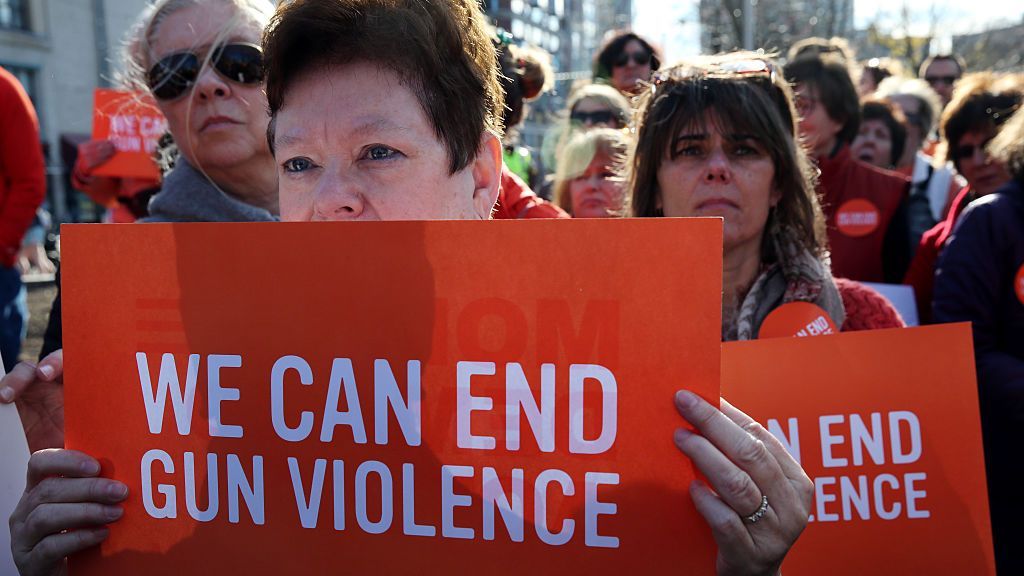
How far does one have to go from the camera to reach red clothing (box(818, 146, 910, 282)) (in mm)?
3484

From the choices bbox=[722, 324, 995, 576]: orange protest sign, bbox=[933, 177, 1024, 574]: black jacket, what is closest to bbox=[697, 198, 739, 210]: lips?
bbox=[722, 324, 995, 576]: orange protest sign

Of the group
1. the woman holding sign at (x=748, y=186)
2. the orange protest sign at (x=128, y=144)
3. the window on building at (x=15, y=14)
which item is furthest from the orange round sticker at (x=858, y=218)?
the window on building at (x=15, y=14)

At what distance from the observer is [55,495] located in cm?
119

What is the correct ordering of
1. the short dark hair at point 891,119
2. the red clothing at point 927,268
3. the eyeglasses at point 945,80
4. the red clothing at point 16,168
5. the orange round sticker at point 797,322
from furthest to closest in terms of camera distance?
the eyeglasses at point 945,80 → the short dark hair at point 891,119 → the red clothing at point 16,168 → the red clothing at point 927,268 → the orange round sticker at point 797,322

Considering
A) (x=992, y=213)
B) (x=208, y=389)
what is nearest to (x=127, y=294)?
(x=208, y=389)

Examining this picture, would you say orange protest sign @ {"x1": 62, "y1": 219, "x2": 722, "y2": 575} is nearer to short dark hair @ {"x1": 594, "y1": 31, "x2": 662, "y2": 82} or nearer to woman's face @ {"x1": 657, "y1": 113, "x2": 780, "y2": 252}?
woman's face @ {"x1": 657, "y1": 113, "x2": 780, "y2": 252}

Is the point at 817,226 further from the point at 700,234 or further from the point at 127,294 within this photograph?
the point at 127,294

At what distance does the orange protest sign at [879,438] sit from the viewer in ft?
4.92

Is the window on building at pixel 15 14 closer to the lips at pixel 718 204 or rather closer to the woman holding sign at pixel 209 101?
the woman holding sign at pixel 209 101

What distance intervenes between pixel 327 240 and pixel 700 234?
53cm

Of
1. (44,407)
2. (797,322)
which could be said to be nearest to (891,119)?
(797,322)

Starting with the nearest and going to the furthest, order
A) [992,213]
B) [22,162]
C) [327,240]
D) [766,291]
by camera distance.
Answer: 1. [327,240]
2. [766,291]
3. [992,213]
4. [22,162]

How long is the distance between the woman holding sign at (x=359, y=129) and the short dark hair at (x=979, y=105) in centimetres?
294

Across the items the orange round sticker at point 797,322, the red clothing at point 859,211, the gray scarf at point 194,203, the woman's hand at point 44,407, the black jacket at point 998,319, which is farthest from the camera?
the red clothing at point 859,211
